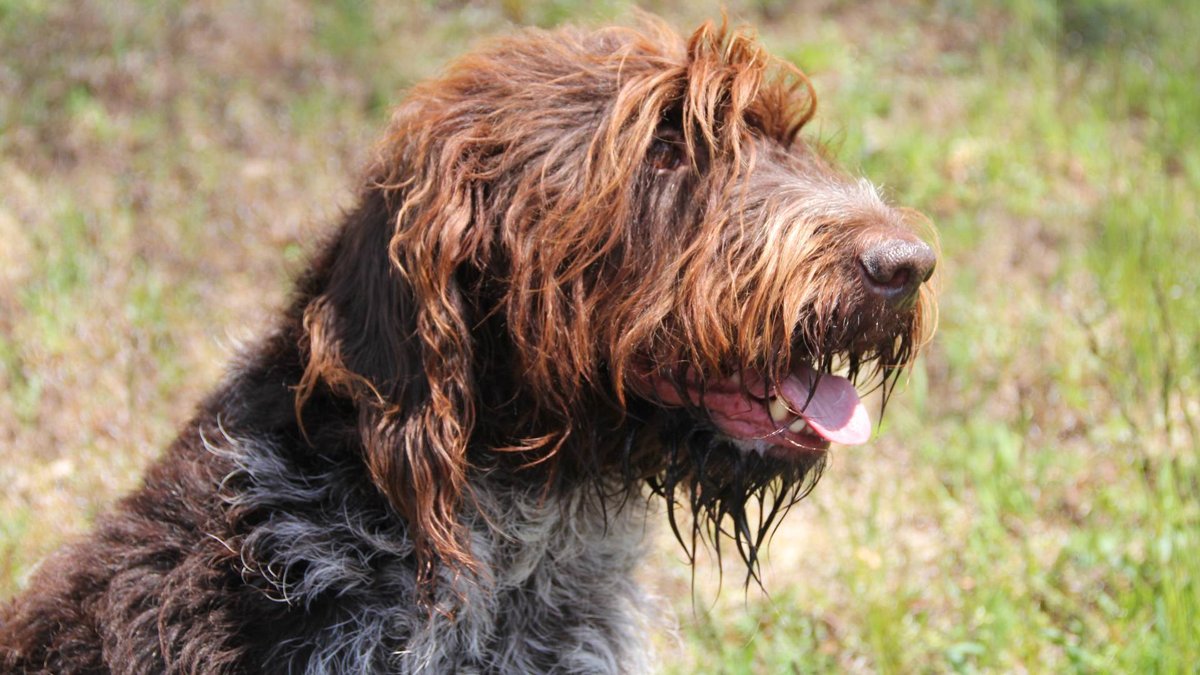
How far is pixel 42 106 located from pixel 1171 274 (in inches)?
210

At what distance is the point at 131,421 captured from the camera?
480 centimetres

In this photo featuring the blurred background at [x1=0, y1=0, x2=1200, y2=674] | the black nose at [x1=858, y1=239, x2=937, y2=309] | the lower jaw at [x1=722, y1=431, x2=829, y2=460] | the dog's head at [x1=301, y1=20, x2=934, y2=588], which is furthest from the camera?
the blurred background at [x1=0, y1=0, x2=1200, y2=674]

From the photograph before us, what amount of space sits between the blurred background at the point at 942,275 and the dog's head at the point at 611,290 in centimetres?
43

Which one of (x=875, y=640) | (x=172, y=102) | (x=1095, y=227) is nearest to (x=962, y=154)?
(x=1095, y=227)

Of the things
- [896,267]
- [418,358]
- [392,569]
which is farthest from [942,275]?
[392,569]

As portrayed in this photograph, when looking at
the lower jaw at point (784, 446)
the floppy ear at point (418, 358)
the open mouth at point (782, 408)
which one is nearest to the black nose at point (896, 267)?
the open mouth at point (782, 408)

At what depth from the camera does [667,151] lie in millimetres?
2707

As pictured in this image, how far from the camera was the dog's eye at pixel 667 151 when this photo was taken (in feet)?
8.84

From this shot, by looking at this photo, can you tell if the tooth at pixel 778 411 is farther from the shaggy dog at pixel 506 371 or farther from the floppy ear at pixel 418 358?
the floppy ear at pixel 418 358

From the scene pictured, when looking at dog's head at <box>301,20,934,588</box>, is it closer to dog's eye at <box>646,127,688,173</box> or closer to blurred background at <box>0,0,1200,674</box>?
dog's eye at <box>646,127,688,173</box>

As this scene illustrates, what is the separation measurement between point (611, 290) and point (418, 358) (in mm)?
439

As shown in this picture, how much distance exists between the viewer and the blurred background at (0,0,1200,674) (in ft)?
12.9

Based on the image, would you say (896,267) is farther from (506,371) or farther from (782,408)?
(506,371)

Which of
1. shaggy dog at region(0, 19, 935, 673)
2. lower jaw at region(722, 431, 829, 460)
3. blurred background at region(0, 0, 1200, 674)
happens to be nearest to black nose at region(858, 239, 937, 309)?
shaggy dog at region(0, 19, 935, 673)
